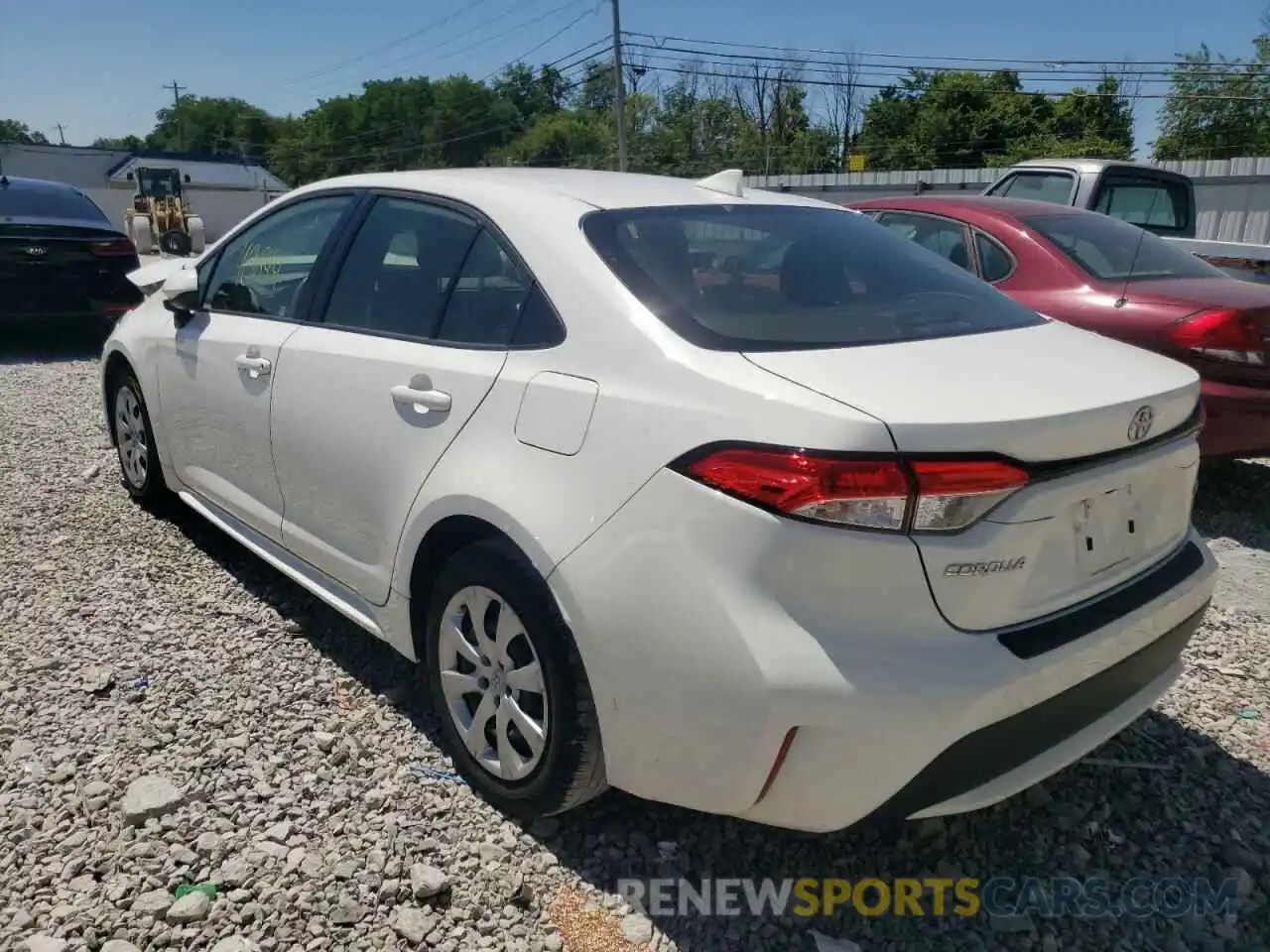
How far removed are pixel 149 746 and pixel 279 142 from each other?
101m

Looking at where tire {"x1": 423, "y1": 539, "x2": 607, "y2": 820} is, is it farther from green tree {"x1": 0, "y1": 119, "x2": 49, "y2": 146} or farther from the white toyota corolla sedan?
green tree {"x1": 0, "y1": 119, "x2": 49, "y2": 146}

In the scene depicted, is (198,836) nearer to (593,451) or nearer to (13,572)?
(593,451)

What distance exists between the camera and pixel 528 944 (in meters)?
2.13

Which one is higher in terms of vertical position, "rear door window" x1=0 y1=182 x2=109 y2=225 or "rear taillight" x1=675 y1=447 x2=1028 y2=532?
"rear door window" x1=0 y1=182 x2=109 y2=225

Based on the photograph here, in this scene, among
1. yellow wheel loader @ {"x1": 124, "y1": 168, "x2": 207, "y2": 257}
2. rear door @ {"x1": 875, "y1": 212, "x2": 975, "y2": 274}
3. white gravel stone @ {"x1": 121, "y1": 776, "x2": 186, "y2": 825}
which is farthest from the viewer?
yellow wheel loader @ {"x1": 124, "y1": 168, "x2": 207, "y2": 257}

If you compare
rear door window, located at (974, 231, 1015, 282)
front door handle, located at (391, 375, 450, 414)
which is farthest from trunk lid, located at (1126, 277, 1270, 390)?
front door handle, located at (391, 375, 450, 414)

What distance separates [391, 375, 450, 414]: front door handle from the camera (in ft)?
8.19

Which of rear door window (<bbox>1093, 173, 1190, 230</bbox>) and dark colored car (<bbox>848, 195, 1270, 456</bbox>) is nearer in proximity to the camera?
dark colored car (<bbox>848, 195, 1270, 456</bbox>)

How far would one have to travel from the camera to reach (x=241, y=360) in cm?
337

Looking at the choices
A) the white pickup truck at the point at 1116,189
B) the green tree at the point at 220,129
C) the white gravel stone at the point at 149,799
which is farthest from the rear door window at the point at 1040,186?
the green tree at the point at 220,129

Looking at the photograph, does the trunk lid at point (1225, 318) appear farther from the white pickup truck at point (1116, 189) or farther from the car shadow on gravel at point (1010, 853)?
the white pickup truck at point (1116, 189)

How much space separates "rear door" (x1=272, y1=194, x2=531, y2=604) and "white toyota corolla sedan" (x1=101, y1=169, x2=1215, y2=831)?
1 centimetres

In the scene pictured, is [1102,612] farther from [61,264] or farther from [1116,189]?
[61,264]

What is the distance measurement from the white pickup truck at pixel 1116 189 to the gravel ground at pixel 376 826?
220 inches
